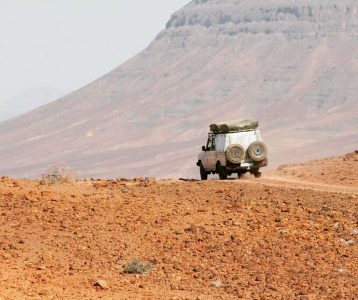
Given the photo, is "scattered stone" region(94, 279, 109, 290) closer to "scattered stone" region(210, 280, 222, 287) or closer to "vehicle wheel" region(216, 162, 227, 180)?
"scattered stone" region(210, 280, 222, 287)

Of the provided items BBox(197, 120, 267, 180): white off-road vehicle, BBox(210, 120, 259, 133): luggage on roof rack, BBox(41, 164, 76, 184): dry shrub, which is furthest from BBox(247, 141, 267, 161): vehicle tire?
BBox(41, 164, 76, 184): dry shrub

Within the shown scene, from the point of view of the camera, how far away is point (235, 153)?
26562mm

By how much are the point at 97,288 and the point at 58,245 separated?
2.32 m

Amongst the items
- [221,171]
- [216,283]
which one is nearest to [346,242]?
[216,283]

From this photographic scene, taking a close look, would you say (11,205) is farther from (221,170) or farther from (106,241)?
(221,170)

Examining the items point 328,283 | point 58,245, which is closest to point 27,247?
point 58,245

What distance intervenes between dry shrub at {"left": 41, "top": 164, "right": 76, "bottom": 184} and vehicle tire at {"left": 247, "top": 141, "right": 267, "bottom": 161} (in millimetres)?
5987

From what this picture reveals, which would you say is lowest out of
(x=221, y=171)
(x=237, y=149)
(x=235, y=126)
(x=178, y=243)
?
(x=221, y=171)

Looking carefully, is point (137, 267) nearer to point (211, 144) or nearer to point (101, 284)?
point (101, 284)

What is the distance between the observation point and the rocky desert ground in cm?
1218

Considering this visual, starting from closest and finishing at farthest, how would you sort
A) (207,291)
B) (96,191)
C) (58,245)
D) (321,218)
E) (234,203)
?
1. (207,291)
2. (58,245)
3. (321,218)
4. (234,203)
5. (96,191)

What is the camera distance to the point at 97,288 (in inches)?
481

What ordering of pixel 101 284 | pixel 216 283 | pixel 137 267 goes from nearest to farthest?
pixel 101 284 < pixel 216 283 < pixel 137 267

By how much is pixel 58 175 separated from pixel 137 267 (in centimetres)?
1001
